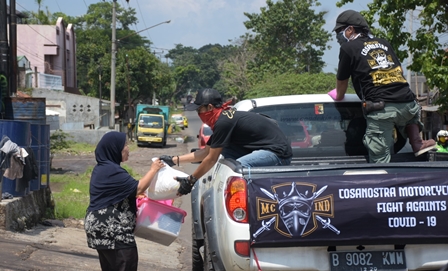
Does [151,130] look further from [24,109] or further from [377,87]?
[377,87]

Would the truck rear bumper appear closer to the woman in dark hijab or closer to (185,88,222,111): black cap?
the woman in dark hijab

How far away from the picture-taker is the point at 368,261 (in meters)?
4.26

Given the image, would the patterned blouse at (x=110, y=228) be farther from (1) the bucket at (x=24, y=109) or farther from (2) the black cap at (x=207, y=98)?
(1) the bucket at (x=24, y=109)

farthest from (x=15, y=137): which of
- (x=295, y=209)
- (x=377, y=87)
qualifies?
(x=295, y=209)

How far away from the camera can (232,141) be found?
5398mm

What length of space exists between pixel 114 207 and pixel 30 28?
147 ft

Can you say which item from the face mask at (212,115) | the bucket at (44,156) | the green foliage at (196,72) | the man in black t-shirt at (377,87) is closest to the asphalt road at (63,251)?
the bucket at (44,156)

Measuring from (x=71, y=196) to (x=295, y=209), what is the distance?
11610 millimetres

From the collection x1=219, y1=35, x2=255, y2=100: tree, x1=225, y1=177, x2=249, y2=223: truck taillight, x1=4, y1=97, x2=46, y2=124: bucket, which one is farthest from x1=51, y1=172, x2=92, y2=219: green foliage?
x1=219, y1=35, x2=255, y2=100: tree

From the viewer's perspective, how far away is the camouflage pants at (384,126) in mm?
5594

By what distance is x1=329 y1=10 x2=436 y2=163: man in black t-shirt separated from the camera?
561 centimetres

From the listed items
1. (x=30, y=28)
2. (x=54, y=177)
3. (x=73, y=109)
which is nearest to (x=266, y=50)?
(x=73, y=109)

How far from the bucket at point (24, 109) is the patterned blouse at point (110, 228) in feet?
25.8

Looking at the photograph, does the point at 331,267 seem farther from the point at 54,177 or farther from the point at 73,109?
the point at 73,109
